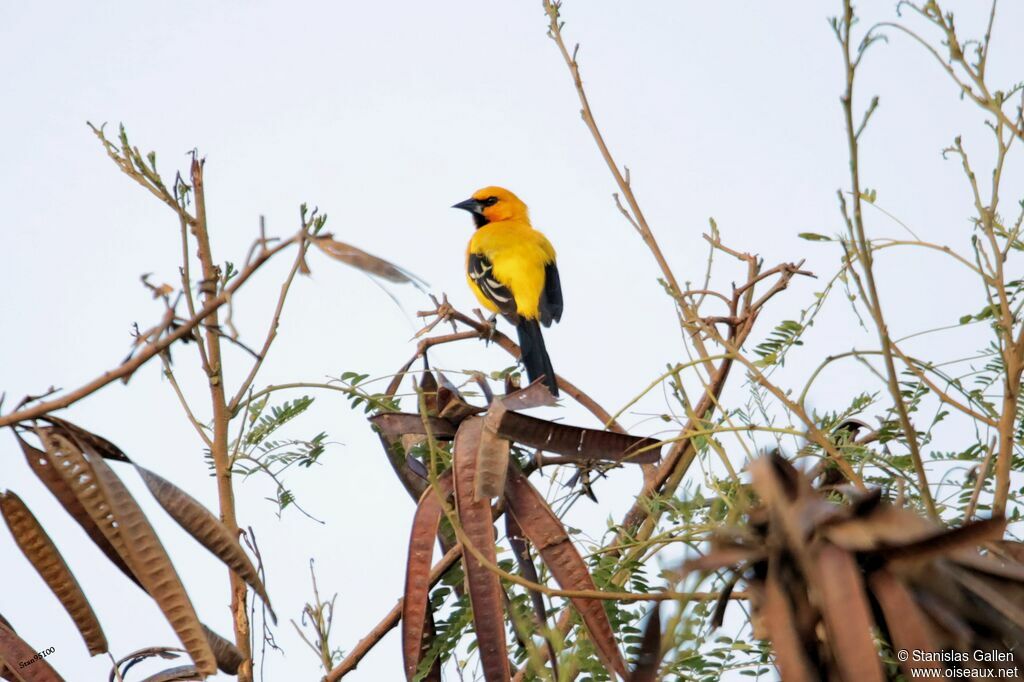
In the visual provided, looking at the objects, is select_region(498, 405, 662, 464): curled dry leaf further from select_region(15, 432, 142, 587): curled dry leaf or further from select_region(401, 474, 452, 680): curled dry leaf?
select_region(15, 432, 142, 587): curled dry leaf

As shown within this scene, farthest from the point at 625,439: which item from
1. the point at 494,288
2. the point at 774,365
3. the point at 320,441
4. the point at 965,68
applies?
the point at 494,288

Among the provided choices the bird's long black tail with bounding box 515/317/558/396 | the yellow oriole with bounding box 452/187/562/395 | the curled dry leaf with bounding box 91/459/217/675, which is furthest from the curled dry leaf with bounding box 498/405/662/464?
the yellow oriole with bounding box 452/187/562/395

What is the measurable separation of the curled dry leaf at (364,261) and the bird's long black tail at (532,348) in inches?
146

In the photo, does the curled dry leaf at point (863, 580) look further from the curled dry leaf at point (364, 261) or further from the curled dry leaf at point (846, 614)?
the curled dry leaf at point (364, 261)

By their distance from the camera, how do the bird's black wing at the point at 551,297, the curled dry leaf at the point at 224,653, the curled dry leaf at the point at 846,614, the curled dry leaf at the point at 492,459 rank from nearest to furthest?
the curled dry leaf at the point at 846,614
the curled dry leaf at the point at 224,653
the curled dry leaf at the point at 492,459
the bird's black wing at the point at 551,297

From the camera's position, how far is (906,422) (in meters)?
1.31

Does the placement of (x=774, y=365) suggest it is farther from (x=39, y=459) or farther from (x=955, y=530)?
(x=39, y=459)

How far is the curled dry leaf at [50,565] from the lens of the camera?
1554mm

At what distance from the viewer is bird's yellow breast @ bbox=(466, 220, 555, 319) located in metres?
6.39

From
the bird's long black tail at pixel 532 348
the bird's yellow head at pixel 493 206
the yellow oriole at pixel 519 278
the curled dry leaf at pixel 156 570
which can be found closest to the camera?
the curled dry leaf at pixel 156 570

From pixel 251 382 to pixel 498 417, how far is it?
656 mm

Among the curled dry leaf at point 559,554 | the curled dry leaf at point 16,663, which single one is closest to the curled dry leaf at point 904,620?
the curled dry leaf at point 559,554

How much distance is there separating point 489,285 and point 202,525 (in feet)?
16.6

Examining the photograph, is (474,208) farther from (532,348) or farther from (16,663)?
(16,663)
